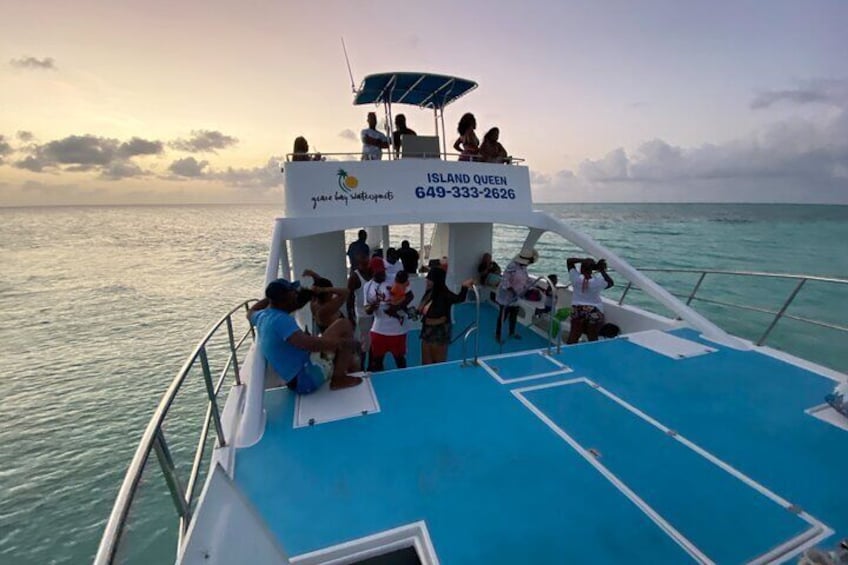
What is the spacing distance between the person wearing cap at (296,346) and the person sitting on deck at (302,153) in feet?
10.5

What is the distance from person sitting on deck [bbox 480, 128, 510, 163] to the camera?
7271mm

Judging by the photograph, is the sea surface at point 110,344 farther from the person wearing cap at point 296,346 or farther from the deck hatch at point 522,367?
the deck hatch at point 522,367

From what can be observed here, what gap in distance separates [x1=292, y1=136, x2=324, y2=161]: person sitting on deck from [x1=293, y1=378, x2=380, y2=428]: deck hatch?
400 centimetres

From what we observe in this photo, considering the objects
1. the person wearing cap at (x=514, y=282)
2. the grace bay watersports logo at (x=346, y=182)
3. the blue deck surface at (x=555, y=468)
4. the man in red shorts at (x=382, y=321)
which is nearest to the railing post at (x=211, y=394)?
the blue deck surface at (x=555, y=468)

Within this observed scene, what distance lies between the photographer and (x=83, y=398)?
9133 mm

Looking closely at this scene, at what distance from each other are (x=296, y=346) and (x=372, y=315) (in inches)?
57.9

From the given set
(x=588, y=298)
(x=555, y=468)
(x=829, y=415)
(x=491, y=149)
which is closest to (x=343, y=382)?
(x=555, y=468)

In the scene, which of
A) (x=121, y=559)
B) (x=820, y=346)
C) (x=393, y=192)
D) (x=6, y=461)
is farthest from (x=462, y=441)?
(x=820, y=346)

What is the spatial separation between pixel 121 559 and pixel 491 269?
298 inches

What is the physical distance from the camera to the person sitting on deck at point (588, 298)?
17.7 feet

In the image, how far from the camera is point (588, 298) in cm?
552

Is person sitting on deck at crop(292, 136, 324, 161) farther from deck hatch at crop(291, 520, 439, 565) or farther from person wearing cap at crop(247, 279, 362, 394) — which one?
deck hatch at crop(291, 520, 439, 565)

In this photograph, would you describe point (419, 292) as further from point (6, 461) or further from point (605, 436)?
point (6, 461)

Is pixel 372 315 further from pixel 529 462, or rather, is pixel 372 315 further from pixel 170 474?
pixel 170 474
